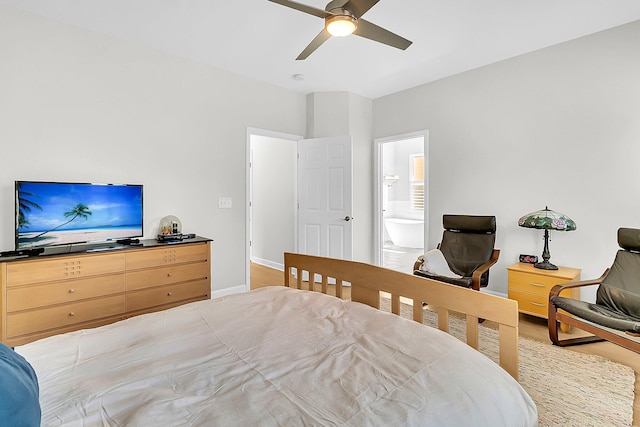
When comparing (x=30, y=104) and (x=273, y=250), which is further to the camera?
(x=273, y=250)

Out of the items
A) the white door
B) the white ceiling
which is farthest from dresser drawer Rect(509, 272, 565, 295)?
the white ceiling

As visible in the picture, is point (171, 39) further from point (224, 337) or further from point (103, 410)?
point (103, 410)

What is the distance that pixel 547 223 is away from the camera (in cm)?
309

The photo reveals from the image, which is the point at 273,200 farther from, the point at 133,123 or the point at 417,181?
the point at 417,181

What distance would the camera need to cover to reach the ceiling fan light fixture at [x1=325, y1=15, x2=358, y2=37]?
204 cm

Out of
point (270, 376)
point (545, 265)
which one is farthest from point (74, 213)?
point (545, 265)

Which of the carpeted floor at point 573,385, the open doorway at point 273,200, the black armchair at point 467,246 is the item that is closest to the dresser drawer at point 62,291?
the open doorway at point 273,200

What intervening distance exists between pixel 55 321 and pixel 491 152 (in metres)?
4.55

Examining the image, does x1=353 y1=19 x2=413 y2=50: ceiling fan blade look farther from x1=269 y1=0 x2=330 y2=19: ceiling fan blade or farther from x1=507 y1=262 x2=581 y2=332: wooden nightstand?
x1=507 y1=262 x2=581 y2=332: wooden nightstand

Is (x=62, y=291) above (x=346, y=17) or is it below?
below

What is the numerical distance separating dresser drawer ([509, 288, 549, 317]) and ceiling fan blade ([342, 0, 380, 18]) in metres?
2.92

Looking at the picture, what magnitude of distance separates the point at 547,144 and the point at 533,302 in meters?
1.66

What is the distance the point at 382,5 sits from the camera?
261cm

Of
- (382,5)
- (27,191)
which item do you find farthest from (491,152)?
(27,191)
